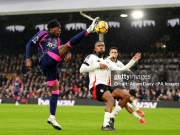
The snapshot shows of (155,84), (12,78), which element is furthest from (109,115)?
(12,78)

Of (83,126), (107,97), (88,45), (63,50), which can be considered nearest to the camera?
(63,50)

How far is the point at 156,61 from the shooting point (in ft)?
123

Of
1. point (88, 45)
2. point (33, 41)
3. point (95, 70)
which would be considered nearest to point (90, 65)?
point (95, 70)

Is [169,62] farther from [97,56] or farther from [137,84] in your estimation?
[97,56]

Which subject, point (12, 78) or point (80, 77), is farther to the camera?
point (12, 78)

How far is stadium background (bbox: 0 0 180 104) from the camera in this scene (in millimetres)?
34094

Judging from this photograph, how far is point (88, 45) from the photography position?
43.2 metres

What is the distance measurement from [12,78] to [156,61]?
36.1 feet

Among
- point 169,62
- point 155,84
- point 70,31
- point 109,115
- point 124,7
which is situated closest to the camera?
point 109,115

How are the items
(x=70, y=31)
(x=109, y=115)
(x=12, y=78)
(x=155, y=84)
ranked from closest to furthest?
(x=109, y=115) → (x=155, y=84) → (x=12, y=78) → (x=70, y=31)

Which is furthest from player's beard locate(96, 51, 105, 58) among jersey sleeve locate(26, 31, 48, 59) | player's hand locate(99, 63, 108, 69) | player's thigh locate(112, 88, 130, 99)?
jersey sleeve locate(26, 31, 48, 59)

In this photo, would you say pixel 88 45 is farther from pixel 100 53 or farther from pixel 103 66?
pixel 103 66

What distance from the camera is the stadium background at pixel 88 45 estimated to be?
112ft

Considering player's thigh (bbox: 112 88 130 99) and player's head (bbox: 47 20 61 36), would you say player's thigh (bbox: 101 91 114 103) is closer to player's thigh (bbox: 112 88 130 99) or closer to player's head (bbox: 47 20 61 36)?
player's thigh (bbox: 112 88 130 99)
